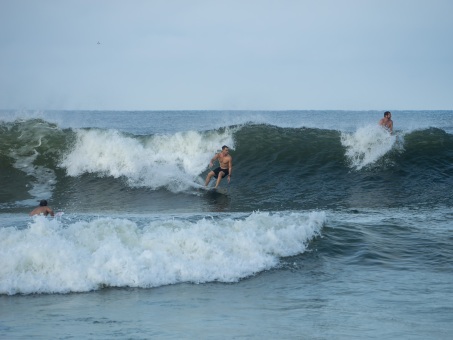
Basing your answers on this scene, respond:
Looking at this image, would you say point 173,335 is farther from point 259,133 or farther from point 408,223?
point 259,133

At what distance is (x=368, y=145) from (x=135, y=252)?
13643 millimetres

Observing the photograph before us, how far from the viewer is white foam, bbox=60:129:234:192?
1995cm

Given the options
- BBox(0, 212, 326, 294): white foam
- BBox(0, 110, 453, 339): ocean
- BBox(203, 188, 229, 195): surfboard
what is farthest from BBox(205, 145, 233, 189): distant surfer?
BBox(0, 212, 326, 294): white foam

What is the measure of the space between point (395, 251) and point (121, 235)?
4630 millimetres

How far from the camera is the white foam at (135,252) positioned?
830 centimetres

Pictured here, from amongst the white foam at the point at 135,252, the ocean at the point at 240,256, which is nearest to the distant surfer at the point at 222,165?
the ocean at the point at 240,256

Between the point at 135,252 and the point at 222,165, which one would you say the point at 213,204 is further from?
the point at 135,252

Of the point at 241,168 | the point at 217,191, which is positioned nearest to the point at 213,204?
the point at 217,191

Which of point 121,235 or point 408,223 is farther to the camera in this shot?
point 408,223

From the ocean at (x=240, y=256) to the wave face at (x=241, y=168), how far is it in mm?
107

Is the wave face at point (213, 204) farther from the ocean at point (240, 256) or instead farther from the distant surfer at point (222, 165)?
the distant surfer at point (222, 165)

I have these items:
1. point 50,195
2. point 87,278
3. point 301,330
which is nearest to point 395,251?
point 301,330

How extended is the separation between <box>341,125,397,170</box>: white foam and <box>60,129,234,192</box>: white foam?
4670mm

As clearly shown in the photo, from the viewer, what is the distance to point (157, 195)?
1808 centimetres
